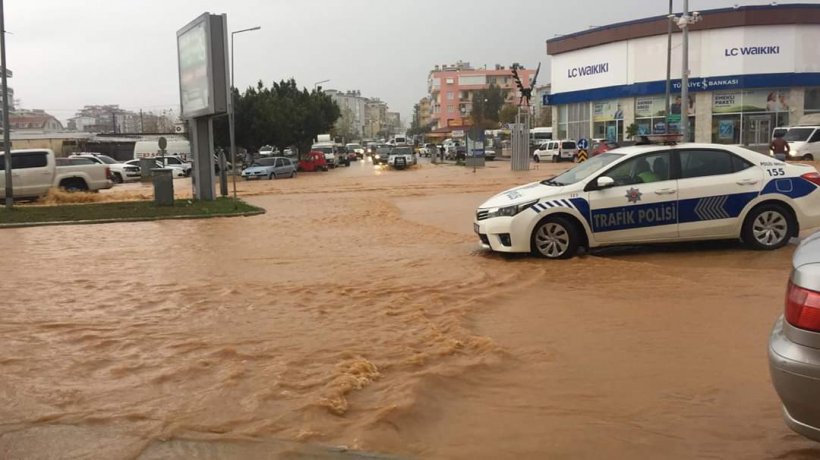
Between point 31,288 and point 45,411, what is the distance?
4.85 m

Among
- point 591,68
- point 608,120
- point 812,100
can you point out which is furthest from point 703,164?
point 591,68

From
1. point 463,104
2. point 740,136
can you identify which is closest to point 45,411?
point 740,136

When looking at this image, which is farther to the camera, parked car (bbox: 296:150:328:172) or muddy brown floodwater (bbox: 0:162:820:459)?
parked car (bbox: 296:150:328:172)

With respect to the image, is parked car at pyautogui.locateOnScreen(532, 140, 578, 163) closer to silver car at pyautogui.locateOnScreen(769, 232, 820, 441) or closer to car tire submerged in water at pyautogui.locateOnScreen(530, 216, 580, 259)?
car tire submerged in water at pyautogui.locateOnScreen(530, 216, 580, 259)

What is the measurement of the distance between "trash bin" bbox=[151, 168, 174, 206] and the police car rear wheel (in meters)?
14.2

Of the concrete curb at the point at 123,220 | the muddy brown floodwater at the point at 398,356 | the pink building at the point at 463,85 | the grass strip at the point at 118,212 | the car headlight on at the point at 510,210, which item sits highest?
the pink building at the point at 463,85

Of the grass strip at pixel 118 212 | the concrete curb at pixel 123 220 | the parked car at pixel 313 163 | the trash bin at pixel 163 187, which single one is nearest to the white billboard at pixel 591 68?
the parked car at pixel 313 163

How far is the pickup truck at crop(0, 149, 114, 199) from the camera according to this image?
78.4 ft

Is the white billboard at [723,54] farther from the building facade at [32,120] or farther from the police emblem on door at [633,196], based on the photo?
the building facade at [32,120]

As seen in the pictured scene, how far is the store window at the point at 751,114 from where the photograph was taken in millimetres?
51406

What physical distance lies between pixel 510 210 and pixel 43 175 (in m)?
20.0

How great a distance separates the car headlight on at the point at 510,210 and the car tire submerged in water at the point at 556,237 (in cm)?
30

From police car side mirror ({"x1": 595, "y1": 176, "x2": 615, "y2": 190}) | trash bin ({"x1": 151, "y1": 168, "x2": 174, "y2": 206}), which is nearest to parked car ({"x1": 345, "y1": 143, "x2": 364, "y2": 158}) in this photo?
trash bin ({"x1": 151, "y1": 168, "x2": 174, "y2": 206})

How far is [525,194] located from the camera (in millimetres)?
9898
